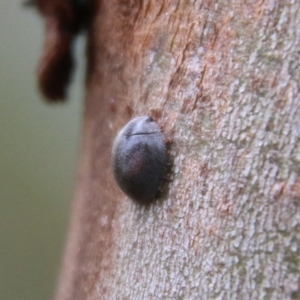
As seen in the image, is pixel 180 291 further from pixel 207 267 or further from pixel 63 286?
pixel 63 286

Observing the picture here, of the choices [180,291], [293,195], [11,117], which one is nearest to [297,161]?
[293,195]

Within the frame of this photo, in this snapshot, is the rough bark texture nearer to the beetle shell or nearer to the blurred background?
the beetle shell

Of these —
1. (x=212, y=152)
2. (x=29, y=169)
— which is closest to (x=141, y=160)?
(x=212, y=152)

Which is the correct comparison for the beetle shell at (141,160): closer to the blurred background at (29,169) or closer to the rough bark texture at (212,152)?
the rough bark texture at (212,152)

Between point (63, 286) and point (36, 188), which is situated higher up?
point (63, 286)

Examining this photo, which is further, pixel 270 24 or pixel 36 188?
pixel 36 188

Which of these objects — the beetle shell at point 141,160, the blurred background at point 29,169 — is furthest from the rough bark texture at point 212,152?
the blurred background at point 29,169

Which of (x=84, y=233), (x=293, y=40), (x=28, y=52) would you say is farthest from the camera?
(x=28, y=52)
